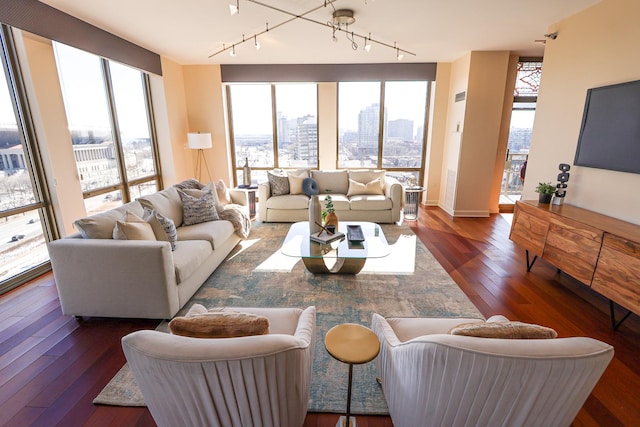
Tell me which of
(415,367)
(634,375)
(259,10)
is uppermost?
(259,10)

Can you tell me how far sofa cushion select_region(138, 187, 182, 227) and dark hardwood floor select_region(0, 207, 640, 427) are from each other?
3.66ft

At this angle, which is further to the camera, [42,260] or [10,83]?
[42,260]

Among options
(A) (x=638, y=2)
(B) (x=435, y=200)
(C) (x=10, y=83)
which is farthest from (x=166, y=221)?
(B) (x=435, y=200)

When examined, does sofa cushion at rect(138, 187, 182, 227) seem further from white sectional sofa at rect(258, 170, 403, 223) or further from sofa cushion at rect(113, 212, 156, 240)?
white sectional sofa at rect(258, 170, 403, 223)

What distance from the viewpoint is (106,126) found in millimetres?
4012

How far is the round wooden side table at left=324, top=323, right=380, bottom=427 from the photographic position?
1.18 metres

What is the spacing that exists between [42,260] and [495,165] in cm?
648

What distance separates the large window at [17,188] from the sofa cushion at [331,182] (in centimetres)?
351

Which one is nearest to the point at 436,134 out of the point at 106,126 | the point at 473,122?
the point at 473,122

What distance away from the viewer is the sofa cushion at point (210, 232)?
3014 mm

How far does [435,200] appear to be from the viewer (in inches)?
236

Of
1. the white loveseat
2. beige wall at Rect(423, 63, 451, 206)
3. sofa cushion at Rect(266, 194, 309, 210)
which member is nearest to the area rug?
the white loveseat

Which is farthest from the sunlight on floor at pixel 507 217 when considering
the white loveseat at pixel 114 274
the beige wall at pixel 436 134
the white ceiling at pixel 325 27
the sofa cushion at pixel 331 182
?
the white loveseat at pixel 114 274

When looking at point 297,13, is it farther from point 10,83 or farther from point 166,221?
point 10,83
